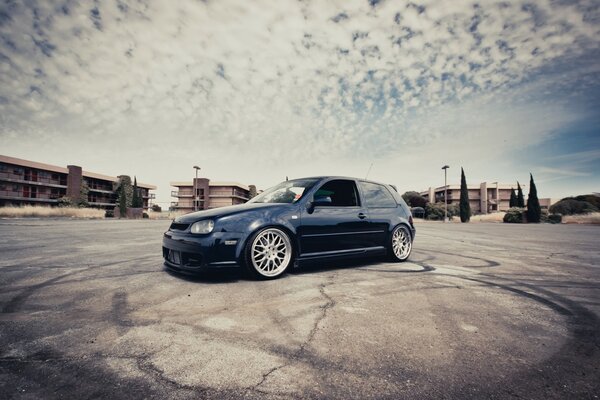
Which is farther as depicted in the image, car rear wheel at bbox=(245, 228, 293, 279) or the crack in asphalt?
car rear wheel at bbox=(245, 228, 293, 279)

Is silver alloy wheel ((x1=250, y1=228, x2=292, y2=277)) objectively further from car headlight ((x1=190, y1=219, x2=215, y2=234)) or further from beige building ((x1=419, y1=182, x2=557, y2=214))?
beige building ((x1=419, y1=182, x2=557, y2=214))

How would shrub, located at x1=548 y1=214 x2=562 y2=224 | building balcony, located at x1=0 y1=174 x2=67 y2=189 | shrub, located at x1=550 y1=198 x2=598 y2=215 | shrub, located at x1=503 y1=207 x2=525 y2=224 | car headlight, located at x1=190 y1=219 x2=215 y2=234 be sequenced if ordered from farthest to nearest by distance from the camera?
building balcony, located at x1=0 y1=174 x2=67 y2=189, shrub, located at x1=550 y1=198 x2=598 y2=215, shrub, located at x1=503 y1=207 x2=525 y2=224, shrub, located at x1=548 y1=214 x2=562 y2=224, car headlight, located at x1=190 y1=219 x2=215 y2=234

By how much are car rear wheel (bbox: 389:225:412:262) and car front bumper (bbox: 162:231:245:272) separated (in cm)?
285

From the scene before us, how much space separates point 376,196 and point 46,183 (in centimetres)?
6271

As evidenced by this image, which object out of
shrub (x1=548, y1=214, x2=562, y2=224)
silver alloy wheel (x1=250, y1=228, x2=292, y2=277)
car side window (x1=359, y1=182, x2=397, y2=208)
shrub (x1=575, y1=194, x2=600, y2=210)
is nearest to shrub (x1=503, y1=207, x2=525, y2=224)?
shrub (x1=548, y1=214, x2=562, y2=224)

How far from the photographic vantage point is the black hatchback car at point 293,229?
3557mm

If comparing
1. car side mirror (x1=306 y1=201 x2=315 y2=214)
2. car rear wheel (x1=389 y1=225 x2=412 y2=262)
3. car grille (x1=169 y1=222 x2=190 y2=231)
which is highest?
car side mirror (x1=306 y1=201 x2=315 y2=214)

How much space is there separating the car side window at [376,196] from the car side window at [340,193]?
→ 0.22 meters

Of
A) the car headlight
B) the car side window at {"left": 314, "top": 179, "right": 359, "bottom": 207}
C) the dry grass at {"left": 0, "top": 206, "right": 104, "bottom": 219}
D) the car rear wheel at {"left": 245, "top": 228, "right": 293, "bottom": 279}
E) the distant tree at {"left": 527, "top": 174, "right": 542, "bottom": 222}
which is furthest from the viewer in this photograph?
the distant tree at {"left": 527, "top": 174, "right": 542, "bottom": 222}

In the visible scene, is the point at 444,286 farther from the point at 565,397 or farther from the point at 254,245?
the point at 254,245

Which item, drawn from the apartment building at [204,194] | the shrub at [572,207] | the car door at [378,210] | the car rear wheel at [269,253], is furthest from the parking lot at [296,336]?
the apartment building at [204,194]

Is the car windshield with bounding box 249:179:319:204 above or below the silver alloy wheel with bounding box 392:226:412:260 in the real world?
above

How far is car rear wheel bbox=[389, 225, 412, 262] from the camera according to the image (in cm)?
512

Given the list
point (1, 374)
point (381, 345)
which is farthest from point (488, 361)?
point (1, 374)
